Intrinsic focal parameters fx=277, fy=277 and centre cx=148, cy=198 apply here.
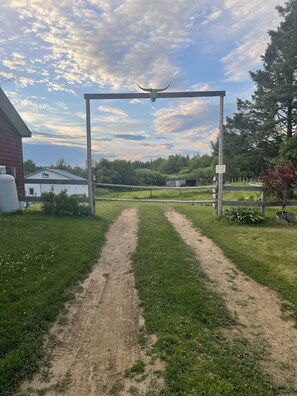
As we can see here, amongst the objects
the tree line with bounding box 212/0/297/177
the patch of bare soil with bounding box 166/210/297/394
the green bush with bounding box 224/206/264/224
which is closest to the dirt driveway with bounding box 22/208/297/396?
the patch of bare soil with bounding box 166/210/297/394

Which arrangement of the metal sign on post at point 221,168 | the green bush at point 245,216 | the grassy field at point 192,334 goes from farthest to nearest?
the metal sign on post at point 221,168 → the green bush at point 245,216 → the grassy field at point 192,334

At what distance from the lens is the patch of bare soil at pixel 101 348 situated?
290 centimetres

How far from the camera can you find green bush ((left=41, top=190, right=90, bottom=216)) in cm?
1101

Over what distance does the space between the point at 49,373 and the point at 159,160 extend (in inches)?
4077

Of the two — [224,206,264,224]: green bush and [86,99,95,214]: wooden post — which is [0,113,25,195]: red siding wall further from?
[224,206,264,224]: green bush

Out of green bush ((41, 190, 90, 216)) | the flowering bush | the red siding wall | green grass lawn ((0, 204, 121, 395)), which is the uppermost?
the red siding wall

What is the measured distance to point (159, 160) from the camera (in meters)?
105

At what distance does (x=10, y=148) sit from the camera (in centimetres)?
1498

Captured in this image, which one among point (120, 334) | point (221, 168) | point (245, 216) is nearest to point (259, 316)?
point (120, 334)

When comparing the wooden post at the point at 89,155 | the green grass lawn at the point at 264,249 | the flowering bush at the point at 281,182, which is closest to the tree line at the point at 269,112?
the flowering bush at the point at 281,182

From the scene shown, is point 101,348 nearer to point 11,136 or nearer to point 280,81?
point 11,136

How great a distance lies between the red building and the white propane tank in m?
2.75

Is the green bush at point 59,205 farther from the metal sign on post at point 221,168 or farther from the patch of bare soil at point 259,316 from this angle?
the patch of bare soil at point 259,316

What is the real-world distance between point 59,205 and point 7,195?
200 centimetres
